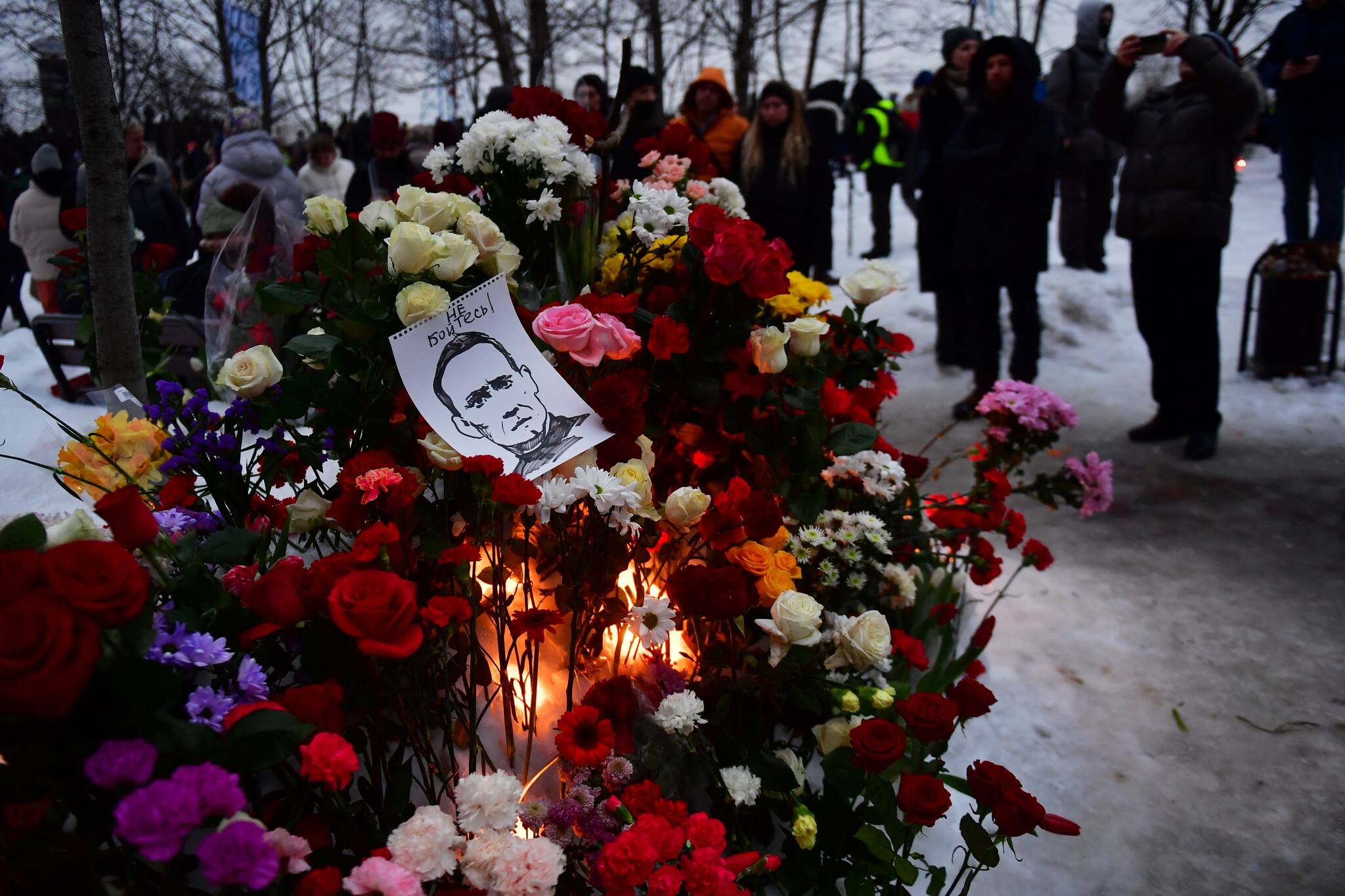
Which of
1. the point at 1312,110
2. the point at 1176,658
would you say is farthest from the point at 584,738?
the point at 1312,110

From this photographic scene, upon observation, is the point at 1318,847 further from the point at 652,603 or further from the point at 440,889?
the point at 440,889

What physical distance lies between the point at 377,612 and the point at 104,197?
1196mm

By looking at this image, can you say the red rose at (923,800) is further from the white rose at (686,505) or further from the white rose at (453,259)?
the white rose at (453,259)

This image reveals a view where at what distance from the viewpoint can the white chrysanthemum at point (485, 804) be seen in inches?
41.5

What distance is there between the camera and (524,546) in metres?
1.35

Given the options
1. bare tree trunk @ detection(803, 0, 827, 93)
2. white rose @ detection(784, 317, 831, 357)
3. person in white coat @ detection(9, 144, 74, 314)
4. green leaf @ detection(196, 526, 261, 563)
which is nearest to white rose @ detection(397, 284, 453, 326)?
green leaf @ detection(196, 526, 261, 563)

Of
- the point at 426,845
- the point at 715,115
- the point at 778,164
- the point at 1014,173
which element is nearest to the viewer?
the point at 426,845

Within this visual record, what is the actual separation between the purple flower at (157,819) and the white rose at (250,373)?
26.9 inches

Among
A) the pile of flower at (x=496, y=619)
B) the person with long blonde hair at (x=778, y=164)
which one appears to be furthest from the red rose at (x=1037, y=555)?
the person with long blonde hair at (x=778, y=164)

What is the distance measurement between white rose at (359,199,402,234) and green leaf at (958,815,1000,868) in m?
1.27

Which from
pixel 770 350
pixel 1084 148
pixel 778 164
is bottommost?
pixel 770 350

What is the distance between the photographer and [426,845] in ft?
3.18

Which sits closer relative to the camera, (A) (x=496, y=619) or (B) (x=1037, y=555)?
(A) (x=496, y=619)

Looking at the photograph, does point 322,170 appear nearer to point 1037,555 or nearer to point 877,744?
point 1037,555
